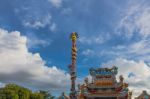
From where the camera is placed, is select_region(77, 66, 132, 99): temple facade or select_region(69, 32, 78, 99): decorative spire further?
select_region(69, 32, 78, 99): decorative spire

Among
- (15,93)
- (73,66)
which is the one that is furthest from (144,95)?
(15,93)

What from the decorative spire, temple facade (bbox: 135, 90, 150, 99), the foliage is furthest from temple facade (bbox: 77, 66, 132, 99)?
the foliage

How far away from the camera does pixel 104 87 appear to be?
61.2 meters

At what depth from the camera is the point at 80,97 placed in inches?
2408

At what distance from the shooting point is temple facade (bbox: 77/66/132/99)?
60.2 meters

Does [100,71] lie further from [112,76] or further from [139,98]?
[139,98]

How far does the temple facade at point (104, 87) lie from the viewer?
60.2 metres

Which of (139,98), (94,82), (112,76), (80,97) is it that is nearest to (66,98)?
(80,97)

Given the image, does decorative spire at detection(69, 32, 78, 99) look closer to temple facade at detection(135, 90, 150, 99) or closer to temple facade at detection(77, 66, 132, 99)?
temple facade at detection(77, 66, 132, 99)

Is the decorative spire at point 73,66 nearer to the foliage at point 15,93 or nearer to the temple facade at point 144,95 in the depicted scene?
the foliage at point 15,93

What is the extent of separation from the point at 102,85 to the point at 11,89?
18419 millimetres

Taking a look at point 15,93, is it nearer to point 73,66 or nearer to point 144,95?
point 73,66

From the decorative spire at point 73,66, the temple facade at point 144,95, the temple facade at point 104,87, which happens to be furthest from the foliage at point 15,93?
the temple facade at point 144,95

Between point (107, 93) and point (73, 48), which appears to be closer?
point (107, 93)
